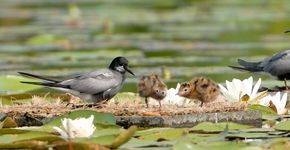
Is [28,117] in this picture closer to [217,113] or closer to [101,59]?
[217,113]

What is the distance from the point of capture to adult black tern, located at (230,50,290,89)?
30.4ft

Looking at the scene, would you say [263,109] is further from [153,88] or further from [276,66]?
[276,66]

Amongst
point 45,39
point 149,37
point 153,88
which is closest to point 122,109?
point 153,88

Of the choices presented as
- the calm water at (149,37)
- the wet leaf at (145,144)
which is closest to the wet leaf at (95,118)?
the wet leaf at (145,144)

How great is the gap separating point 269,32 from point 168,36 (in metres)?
2.52

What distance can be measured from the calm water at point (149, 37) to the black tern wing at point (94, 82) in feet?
9.07

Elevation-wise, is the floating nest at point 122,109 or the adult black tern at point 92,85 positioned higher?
the adult black tern at point 92,85

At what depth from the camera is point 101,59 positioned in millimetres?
14109

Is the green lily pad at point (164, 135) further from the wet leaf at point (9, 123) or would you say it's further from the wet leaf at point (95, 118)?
the wet leaf at point (9, 123)

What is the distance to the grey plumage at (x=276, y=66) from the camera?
9.27 meters

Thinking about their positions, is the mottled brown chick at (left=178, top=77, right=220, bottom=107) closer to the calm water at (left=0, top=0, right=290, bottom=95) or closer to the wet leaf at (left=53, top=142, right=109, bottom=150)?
the wet leaf at (left=53, top=142, right=109, bottom=150)

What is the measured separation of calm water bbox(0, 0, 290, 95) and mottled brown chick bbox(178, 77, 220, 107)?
131 inches

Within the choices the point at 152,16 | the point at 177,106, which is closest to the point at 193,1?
the point at 152,16

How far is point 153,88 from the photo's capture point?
7137 millimetres
